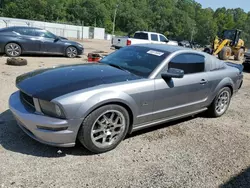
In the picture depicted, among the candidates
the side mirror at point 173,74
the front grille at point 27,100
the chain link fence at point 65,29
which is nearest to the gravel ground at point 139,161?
the front grille at point 27,100

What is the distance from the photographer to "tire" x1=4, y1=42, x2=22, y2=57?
1024 cm

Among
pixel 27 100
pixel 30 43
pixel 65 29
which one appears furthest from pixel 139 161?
pixel 65 29

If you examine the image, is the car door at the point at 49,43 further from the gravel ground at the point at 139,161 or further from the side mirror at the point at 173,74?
the side mirror at the point at 173,74

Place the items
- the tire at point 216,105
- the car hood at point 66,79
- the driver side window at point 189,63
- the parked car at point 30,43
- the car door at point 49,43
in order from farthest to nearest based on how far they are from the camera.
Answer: the car door at point 49,43, the parked car at point 30,43, the tire at point 216,105, the driver side window at point 189,63, the car hood at point 66,79

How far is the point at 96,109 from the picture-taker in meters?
3.05

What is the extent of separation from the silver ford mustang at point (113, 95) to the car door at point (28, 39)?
7.40m

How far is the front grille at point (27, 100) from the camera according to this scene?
10.2ft

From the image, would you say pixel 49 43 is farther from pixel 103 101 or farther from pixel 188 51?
pixel 103 101

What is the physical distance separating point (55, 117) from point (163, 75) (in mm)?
1723

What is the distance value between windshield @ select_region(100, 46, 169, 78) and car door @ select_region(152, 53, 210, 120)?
19 cm

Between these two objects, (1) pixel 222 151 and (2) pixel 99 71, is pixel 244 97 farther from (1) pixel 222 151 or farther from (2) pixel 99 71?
(2) pixel 99 71

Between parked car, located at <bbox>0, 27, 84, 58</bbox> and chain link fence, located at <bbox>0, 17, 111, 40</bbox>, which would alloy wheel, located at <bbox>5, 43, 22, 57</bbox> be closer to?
parked car, located at <bbox>0, 27, 84, 58</bbox>

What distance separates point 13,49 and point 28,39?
0.76 meters

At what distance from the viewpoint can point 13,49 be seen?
1040 centimetres
